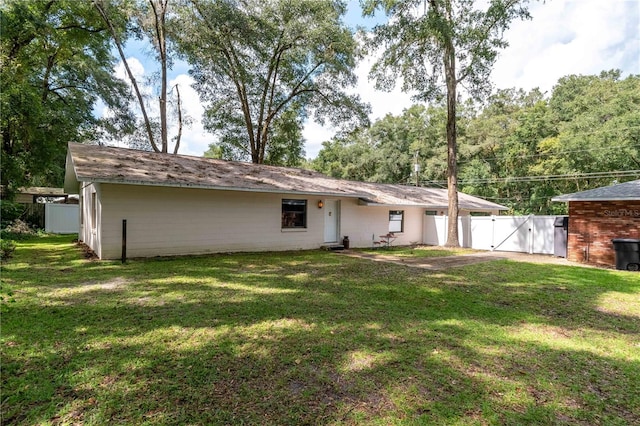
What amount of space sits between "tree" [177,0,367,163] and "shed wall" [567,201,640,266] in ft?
42.5

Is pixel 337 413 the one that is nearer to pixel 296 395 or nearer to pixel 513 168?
pixel 296 395

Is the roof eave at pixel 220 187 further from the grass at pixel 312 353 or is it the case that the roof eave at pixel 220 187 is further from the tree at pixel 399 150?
the tree at pixel 399 150

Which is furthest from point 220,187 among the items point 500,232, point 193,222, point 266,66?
point 266,66

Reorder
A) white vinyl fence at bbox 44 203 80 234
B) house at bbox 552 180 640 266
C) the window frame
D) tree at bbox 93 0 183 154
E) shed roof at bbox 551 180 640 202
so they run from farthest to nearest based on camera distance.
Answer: white vinyl fence at bbox 44 203 80 234, tree at bbox 93 0 183 154, the window frame, house at bbox 552 180 640 266, shed roof at bbox 551 180 640 202

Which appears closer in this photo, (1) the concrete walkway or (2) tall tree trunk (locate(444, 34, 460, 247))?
(1) the concrete walkway

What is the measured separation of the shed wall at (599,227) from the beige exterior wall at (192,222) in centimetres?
757

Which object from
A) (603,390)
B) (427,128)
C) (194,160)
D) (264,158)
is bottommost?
(603,390)

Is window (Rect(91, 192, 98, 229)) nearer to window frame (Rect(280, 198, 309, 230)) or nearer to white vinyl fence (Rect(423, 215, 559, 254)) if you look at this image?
window frame (Rect(280, 198, 309, 230))

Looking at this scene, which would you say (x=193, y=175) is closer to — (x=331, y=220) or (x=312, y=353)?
(x=331, y=220)

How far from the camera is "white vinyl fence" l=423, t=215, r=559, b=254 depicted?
12.7 metres

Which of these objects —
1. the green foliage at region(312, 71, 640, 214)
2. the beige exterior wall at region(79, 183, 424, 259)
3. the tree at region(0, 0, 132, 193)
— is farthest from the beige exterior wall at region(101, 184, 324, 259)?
the green foliage at region(312, 71, 640, 214)

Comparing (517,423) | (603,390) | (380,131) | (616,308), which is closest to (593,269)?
(616,308)

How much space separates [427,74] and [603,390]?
46.0 feet

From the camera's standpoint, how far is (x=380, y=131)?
36562 mm
